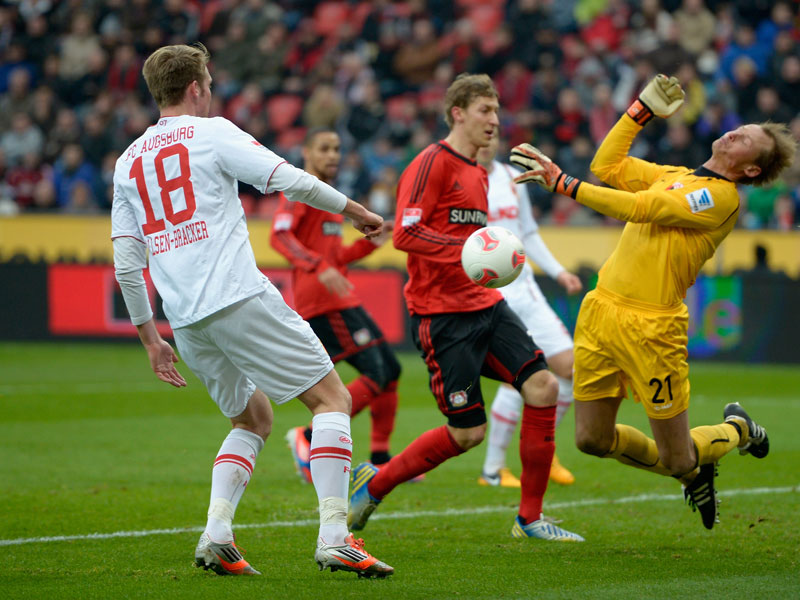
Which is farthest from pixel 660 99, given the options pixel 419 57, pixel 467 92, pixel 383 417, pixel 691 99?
pixel 419 57

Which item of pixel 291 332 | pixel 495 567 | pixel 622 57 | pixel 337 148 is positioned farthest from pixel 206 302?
pixel 622 57

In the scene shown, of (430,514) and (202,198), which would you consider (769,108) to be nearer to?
(430,514)

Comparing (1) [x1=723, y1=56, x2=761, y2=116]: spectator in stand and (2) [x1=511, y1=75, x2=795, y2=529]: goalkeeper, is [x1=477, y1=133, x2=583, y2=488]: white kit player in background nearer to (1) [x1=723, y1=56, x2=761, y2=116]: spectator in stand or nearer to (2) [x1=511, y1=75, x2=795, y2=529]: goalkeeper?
(2) [x1=511, y1=75, x2=795, y2=529]: goalkeeper

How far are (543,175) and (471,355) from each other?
1.14 m

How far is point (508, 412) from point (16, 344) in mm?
11149

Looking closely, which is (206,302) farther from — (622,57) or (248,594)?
(622,57)

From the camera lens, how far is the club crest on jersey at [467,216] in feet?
20.5

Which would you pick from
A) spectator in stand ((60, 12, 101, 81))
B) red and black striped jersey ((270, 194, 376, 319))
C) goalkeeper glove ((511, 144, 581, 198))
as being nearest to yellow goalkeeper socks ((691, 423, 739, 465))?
goalkeeper glove ((511, 144, 581, 198))

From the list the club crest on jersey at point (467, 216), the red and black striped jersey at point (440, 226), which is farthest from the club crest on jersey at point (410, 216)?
the club crest on jersey at point (467, 216)

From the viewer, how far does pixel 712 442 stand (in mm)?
5941

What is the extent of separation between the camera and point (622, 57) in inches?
727

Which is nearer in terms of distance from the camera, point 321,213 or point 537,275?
point 321,213

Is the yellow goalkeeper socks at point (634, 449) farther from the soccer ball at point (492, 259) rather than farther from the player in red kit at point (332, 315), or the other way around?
the player in red kit at point (332, 315)

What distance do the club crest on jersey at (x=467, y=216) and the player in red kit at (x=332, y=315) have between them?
194 cm
